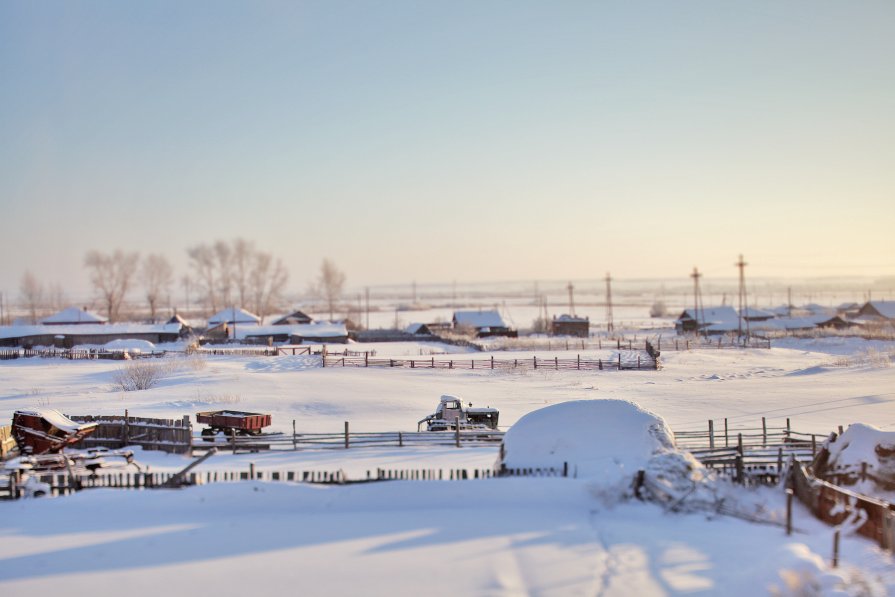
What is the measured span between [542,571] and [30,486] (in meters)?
12.4

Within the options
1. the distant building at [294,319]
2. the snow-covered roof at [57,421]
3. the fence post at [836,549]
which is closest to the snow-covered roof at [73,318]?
Result: the distant building at [294,319]

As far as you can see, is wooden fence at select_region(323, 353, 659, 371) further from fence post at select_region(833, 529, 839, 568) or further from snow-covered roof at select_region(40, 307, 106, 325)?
snow-covered roof at select_region(40, 307, 106, 325)

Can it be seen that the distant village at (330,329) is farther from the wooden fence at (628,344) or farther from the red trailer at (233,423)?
the red trailer at (233,423)

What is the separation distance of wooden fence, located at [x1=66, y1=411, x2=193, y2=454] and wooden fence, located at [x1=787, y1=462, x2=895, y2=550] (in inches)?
686

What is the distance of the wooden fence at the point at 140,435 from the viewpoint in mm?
22203

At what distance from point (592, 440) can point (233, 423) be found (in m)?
14.7

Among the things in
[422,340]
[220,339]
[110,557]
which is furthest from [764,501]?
[220,339]

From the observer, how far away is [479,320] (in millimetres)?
97375

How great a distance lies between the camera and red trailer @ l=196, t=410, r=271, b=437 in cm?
2566

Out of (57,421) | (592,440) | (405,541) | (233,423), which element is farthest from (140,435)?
(592,440)

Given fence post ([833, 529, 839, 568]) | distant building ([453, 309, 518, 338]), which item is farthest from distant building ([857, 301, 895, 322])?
fence post ([833, 529, 839, 568])

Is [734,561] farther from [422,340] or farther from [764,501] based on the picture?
[422,340]

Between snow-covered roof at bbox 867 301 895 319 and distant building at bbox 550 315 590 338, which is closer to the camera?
distant building at bbox 550 315 590 338

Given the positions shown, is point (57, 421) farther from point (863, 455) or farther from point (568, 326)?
point (568, 326)
